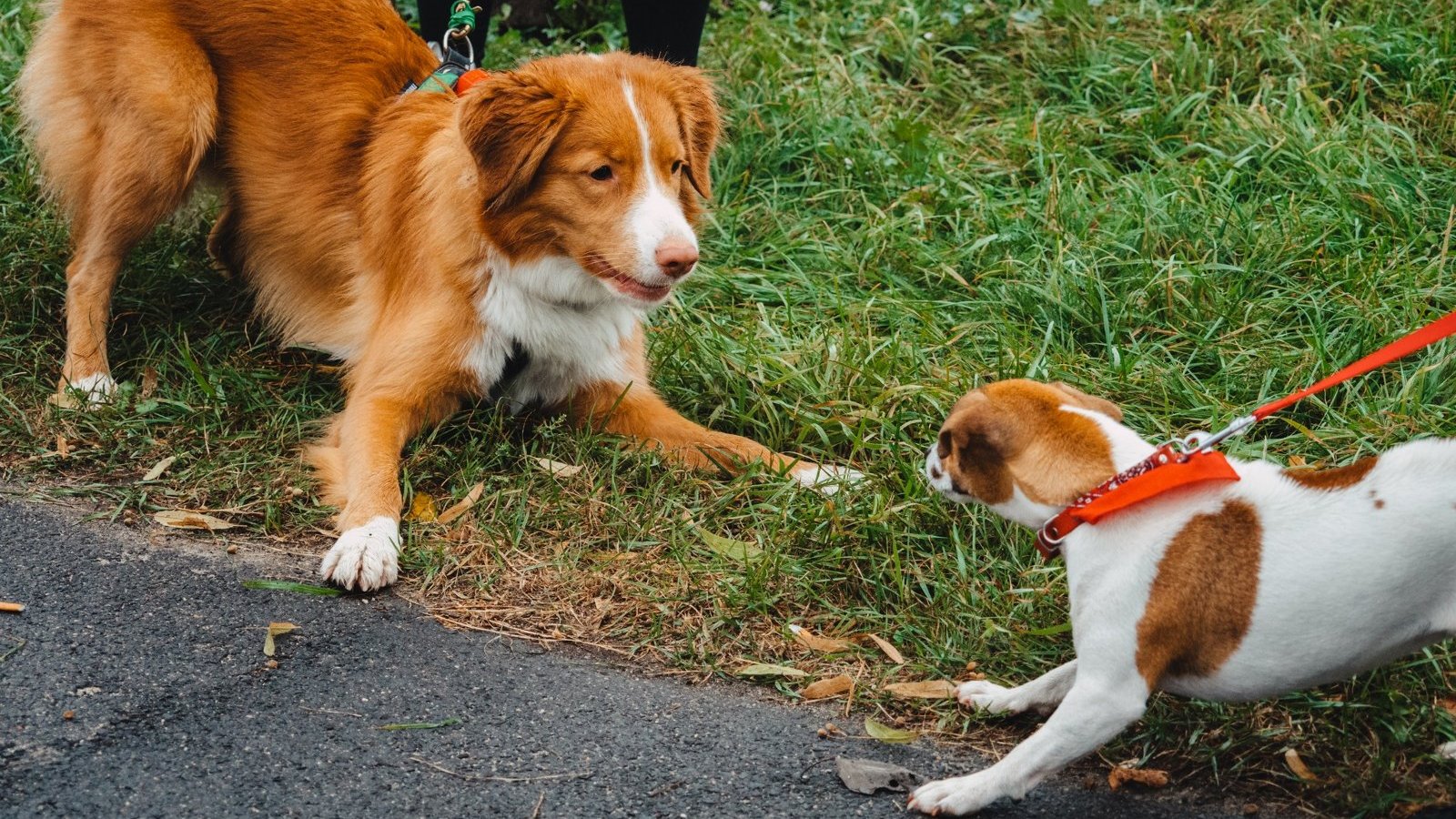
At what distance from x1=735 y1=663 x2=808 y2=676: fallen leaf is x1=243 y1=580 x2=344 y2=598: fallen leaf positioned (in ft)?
3.43

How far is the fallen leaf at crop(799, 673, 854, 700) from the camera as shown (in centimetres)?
294

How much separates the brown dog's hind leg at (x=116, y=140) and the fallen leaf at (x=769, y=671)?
2419 mm

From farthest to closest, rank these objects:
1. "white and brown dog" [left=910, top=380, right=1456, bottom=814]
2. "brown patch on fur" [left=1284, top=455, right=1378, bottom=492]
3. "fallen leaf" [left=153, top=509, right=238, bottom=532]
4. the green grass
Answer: "fallen leaf" [left=153, top=509, right=238, bottom=532]
the green grass
"brown patch on fur" [left=1284, top=455, right=1378, bottom=492]
"white and brown dog" [left=910, top=380, right=1456, bottom=814]

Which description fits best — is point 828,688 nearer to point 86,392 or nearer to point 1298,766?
point 1298,766

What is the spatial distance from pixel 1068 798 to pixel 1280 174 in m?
3.21

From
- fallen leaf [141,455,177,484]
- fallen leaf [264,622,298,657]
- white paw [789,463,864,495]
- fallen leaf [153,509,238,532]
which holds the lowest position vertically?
fallen leaf [141,455,177,484]

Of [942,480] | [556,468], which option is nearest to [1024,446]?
[942,480]

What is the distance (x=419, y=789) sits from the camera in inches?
97.3

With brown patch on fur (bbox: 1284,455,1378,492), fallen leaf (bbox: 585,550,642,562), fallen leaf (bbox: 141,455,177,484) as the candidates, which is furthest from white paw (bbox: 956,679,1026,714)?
fallen leaf (bbox: 141,455,177,484)

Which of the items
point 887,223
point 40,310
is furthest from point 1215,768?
point 40,310

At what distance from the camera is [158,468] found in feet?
12.5

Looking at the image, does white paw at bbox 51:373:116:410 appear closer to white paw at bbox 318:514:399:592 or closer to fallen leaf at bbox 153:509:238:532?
fallen leaf at bbox 153:509:238:532

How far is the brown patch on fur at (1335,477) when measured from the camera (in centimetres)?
235

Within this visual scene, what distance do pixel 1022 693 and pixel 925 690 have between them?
0.24m
